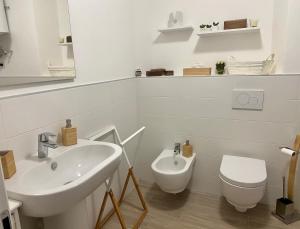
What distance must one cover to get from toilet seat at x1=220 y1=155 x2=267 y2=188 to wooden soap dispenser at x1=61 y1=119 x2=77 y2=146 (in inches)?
45.4

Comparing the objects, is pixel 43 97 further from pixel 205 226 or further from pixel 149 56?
pixel 205 226

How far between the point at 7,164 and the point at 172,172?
49.6 inches

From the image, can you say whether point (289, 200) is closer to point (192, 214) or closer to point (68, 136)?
point (192, 214)

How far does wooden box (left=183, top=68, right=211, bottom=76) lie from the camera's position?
2096 millimetres

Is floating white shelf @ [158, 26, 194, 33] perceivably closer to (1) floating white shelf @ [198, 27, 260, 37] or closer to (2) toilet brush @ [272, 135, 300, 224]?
(1) floating white shelf @ [198, 27, 260, 37]

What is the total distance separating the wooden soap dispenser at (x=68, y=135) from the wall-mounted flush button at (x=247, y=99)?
54.1 inches

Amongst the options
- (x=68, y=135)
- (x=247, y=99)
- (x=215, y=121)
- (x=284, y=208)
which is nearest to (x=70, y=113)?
(x=68, y=135)

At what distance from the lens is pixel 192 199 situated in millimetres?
2229

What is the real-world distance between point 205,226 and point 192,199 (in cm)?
39

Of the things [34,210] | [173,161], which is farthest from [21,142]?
[173,161]

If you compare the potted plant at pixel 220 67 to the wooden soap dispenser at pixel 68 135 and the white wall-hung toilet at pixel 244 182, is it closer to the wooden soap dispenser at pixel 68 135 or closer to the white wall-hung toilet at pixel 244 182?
the white wall-hung toilet at pixel 244 182

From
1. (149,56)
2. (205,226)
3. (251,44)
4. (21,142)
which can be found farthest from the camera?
(149,56)

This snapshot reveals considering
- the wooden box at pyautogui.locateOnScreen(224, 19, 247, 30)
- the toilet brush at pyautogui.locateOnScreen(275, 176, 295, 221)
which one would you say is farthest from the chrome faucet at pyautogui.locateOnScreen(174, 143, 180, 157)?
the wooden box at pyautogui.locateOnScreen(224, 19, 247, 30)

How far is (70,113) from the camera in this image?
60.4 inches
